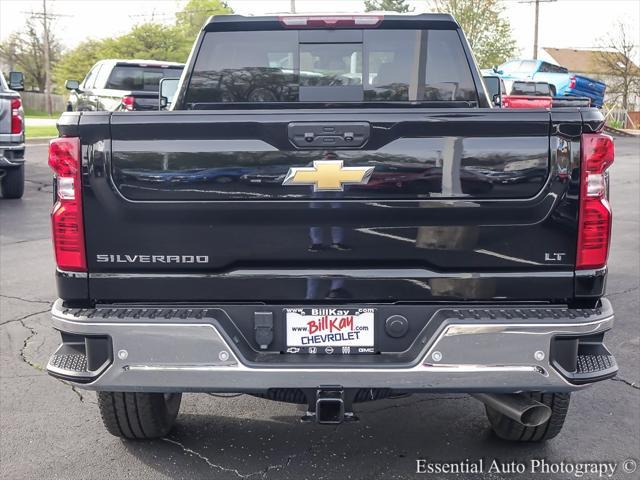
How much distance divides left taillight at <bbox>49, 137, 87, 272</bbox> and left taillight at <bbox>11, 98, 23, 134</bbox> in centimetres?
861

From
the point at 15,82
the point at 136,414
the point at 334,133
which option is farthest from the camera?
the point at 15,82

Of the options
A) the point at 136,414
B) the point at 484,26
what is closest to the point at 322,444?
the point at 136,414

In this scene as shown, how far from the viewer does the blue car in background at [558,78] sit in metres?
25.0

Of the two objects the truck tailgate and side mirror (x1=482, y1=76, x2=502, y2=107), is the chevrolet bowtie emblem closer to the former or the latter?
the truck tailgate

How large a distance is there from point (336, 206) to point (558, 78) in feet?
80.9

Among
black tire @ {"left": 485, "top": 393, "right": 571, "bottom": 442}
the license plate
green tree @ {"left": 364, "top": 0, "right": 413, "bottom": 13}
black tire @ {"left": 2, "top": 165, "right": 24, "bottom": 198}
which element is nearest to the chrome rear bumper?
the license plate

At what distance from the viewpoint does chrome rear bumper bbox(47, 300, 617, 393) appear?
9.10ft

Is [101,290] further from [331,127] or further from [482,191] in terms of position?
[482,191]

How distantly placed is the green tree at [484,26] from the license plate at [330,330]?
143 ft

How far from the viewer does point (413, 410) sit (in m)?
4.11

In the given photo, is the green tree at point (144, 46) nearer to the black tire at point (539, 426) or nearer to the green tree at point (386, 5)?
the green tree at point (386, 5)

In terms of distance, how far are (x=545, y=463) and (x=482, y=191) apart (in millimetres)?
1497

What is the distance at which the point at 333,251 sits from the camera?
2869 millimetres

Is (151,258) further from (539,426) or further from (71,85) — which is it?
(71,85)
